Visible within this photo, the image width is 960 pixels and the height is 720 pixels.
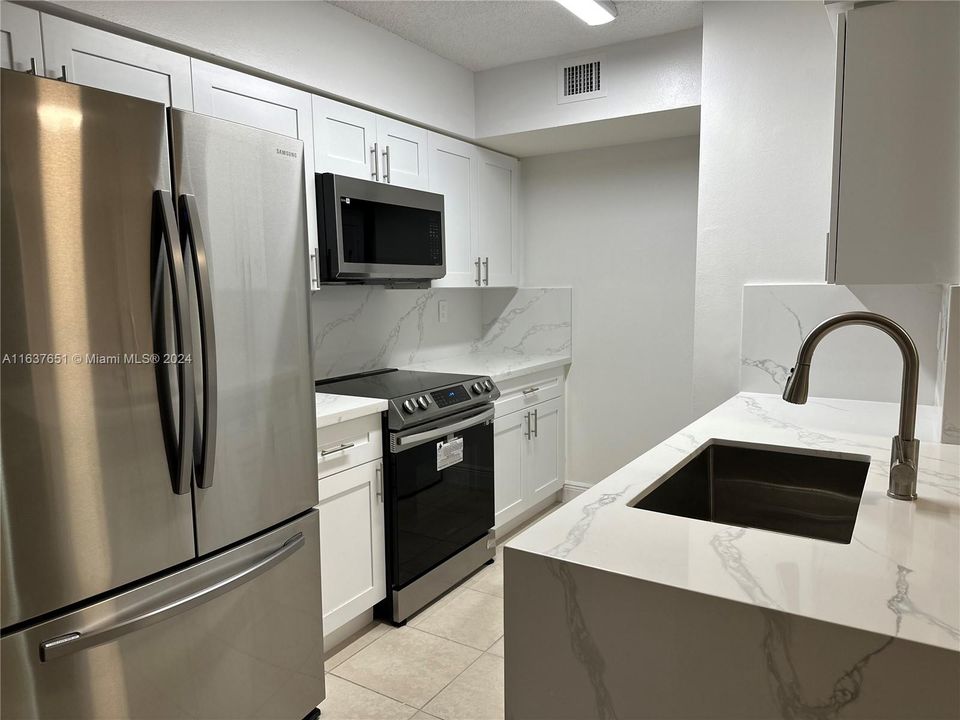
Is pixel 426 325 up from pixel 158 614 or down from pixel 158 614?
up

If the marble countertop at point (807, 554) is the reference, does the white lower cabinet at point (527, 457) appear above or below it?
below

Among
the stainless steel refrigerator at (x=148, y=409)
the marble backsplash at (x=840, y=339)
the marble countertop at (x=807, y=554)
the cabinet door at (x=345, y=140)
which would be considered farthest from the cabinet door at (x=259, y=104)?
the marble backsplash at (x=840, y=339)

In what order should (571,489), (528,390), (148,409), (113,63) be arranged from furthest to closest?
(571,489) → (528,390) → (113,63) → (148,409)

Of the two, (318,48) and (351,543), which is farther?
(318,48)

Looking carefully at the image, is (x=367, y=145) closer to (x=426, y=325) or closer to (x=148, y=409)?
(x=426, y=325)

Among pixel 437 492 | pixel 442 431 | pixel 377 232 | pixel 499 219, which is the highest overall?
pixel 499 219

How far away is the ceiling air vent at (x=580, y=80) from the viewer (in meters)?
Answer: 3.26

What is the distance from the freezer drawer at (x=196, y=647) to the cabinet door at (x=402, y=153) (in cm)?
167

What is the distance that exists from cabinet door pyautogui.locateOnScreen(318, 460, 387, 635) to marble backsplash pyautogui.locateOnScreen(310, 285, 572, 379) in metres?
A: 0.76

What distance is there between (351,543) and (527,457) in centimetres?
147

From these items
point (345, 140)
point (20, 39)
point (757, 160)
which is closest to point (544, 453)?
point (757, 160)

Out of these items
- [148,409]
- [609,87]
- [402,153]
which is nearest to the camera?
[148,409]

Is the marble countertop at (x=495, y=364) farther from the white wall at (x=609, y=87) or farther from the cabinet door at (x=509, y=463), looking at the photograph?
the white wall at (x=609, y=87)

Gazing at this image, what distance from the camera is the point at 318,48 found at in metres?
2.60
